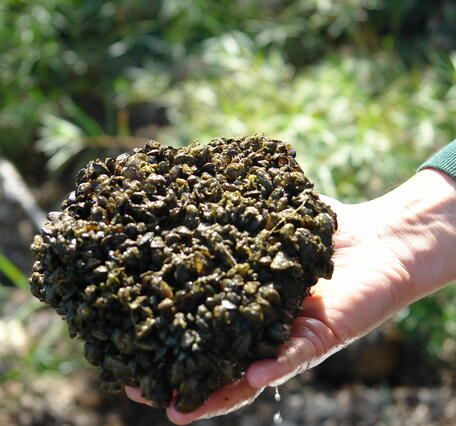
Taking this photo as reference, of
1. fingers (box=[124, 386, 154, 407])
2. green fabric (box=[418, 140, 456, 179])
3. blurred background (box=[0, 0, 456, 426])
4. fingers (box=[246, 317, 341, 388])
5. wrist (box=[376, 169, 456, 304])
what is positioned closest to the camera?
fingers (box=[246, 317, 341, 388])

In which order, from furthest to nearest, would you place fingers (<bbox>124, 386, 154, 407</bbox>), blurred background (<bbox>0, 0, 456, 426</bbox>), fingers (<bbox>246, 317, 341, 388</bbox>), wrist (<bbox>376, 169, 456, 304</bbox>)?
blurred background (<bbox>0, 0, 456, 426</bbox>), wrist (<bbox>376, 169, 456, 304</bbox>), fingers (<bbox>124, 386, 154, 407</bbox>), fingers (<bbox>246, 317, 341, 388</bbox>)

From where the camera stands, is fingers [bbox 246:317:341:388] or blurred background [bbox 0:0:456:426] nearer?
fingers [bbox 246:317:341:388]

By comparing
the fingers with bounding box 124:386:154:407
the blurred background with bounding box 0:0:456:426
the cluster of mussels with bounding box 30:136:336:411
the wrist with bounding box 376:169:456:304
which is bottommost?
the blurred background with bounding box 0:0:456:426

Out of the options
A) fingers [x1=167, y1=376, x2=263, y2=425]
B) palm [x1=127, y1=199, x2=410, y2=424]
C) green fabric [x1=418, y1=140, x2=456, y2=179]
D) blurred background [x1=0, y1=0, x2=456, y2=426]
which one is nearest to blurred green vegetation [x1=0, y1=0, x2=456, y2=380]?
blurred background [x1=0, y1=0, x2=456, y2=426]

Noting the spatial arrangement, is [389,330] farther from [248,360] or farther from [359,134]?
[248,360]

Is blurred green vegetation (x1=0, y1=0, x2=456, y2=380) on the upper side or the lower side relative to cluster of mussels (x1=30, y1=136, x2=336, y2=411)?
lower

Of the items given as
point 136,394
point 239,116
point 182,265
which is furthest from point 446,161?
point 239,116

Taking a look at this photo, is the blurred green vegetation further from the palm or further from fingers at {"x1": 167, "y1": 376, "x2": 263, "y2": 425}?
fingers at {"x1": 167, "y1": 376, "x2": 263, "y2": 425}

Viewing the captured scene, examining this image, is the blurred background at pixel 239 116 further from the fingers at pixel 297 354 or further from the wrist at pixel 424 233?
the fingers at pixel 297 354
